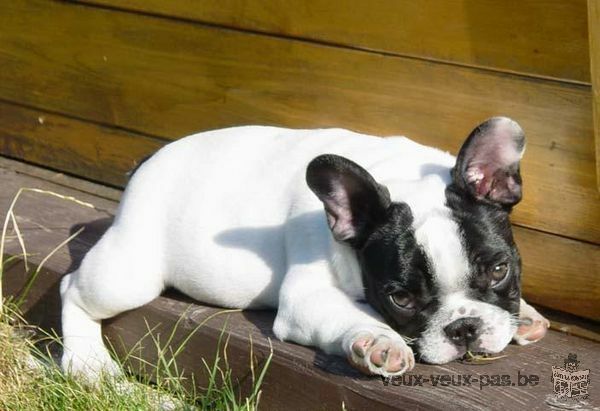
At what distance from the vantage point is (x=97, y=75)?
17.2 ft

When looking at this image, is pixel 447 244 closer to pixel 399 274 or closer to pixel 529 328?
pixel 399 274

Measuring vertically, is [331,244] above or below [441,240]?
below

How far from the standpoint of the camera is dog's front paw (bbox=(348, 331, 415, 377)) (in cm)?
331

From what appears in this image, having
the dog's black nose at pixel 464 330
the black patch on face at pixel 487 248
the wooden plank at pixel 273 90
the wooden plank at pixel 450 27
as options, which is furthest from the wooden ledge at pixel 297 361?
the wooden plank at pixel 450 27

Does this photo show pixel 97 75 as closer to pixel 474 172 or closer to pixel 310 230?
pixel 310 230

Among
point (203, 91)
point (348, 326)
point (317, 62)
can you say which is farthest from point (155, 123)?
point (348, 326)

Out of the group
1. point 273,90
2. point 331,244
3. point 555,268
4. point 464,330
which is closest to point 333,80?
point 273,90

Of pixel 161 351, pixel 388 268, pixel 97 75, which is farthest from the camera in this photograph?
pixel 97 75

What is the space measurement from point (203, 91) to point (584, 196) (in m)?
1.67

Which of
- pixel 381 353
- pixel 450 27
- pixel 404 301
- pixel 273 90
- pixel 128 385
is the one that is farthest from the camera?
pixel 273 90

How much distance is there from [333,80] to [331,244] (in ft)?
2.95

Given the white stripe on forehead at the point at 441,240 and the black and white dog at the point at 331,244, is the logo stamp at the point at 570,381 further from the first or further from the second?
the white stripe on forehead at the point at 441,240

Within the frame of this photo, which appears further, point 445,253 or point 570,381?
point 570,381

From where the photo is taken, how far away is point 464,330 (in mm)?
3371
